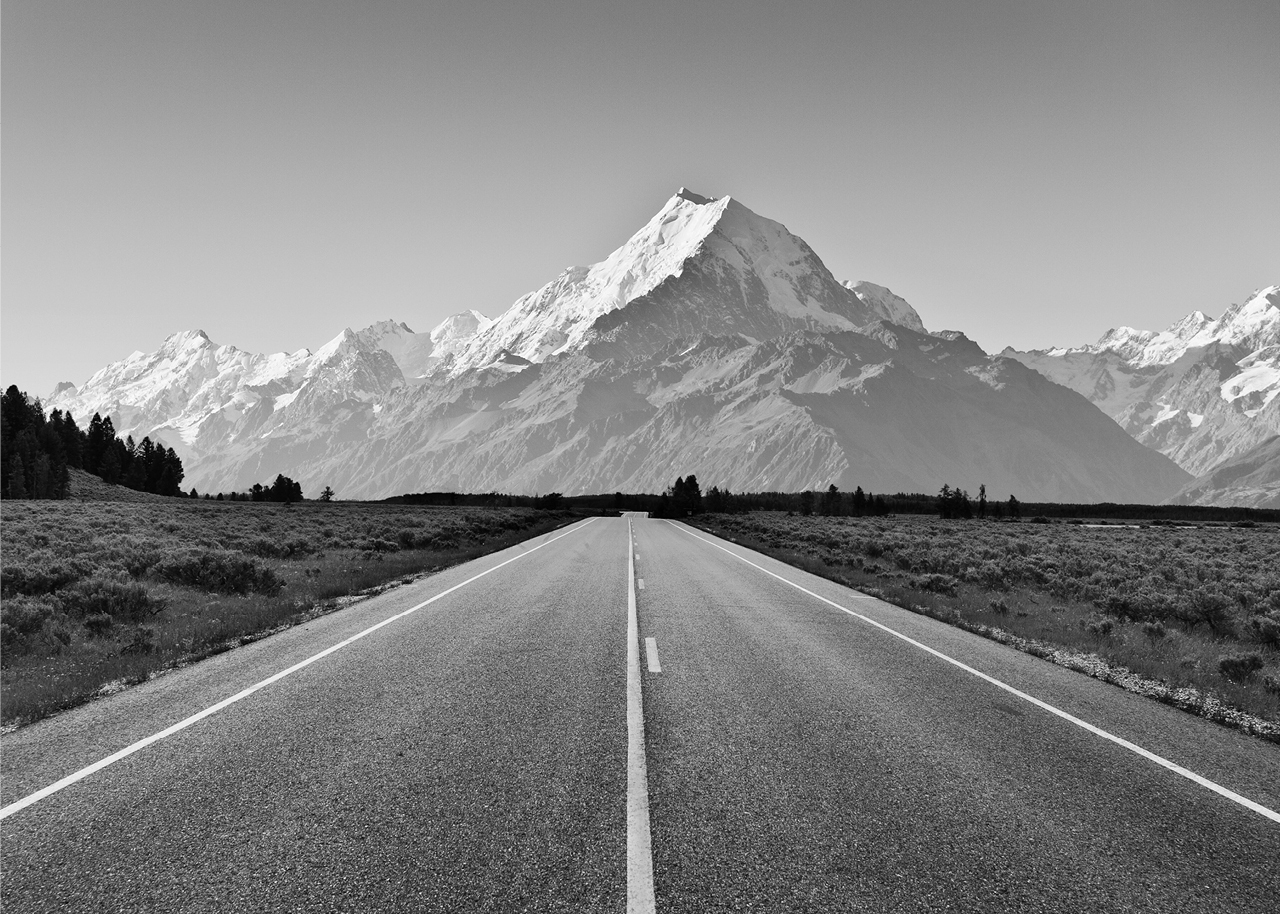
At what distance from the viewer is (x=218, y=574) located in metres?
18.1

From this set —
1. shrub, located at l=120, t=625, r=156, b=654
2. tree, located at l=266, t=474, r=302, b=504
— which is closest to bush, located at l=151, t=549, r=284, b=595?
shrub, located at l=120, t=625, r=156, b=654

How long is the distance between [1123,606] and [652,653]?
45.6ft

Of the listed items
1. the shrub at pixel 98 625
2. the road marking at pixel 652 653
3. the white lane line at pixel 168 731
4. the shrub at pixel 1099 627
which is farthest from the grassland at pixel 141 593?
the shrub at pixel 1099 627

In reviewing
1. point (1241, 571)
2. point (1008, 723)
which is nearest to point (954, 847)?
point (1008, 723)

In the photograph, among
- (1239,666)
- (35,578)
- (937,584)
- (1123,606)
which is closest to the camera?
(1239,666)

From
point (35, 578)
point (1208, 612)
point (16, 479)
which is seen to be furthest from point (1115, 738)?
point (16, 479)

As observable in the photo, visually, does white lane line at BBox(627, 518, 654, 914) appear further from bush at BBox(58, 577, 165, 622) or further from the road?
bush at BBox(58, 577, 165, 622)

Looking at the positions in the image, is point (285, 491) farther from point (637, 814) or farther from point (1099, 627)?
point (637, 814)

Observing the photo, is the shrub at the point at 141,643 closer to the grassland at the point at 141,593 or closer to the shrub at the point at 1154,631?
the grassland at the point at 141,593

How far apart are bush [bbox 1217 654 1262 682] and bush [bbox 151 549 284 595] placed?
769 inches

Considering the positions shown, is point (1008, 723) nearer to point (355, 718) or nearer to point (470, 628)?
point (355, 718)

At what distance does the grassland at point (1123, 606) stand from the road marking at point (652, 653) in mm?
6644

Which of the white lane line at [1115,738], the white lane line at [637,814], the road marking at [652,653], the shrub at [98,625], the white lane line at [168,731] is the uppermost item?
the white lane line at [637,814]

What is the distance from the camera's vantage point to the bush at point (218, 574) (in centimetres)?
1761
